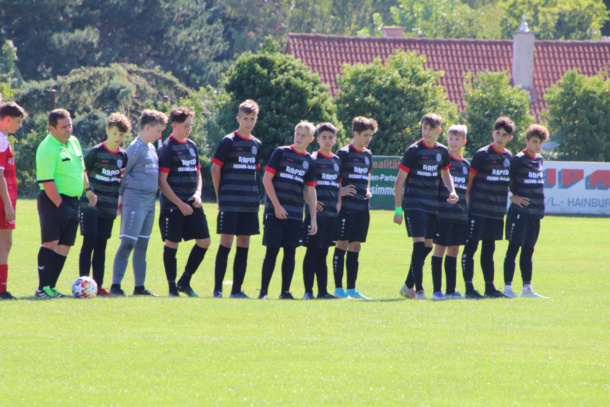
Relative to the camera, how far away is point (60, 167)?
859 centimetres

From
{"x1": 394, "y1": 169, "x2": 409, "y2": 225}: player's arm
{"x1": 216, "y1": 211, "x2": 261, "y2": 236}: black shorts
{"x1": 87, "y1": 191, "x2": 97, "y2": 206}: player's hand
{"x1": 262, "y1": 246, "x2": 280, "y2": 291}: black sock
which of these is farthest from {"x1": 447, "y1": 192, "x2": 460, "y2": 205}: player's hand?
{"x1": 87, "y1": 191, "x2": 97, "y2": 206}: player's hand

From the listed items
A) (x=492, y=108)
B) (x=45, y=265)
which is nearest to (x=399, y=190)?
(x=45, y=265)

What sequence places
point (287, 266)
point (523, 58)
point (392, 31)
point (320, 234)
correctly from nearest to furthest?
point (287, 266)
point (320, 234)
point (523, 58)
point (392, 31)

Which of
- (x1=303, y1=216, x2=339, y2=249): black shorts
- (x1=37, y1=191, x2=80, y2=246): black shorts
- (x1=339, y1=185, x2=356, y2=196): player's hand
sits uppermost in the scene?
(x1=339, y1=185, x2=356, y2=196): player's hand

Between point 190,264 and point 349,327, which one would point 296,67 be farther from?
point 349,327

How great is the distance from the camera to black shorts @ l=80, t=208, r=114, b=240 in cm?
892

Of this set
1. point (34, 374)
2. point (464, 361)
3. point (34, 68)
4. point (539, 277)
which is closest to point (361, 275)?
point (539, 277)

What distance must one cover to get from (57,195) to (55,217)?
230 mm

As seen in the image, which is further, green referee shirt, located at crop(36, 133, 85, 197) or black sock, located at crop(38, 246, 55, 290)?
black sock, located at crop(38, 246, 55, 290)

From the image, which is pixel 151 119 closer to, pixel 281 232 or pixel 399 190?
pixel 281 232

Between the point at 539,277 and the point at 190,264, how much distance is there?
536cm

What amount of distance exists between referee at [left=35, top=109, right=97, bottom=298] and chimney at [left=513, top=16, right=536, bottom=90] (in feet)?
132

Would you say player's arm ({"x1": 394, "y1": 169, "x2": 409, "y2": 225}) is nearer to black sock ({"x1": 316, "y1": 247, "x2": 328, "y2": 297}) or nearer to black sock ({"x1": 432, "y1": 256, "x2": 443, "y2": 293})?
black sock ({"x1": 432, "y1": 256, "x2": 443, "y2": 293})

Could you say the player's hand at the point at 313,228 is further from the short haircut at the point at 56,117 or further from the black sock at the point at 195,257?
the short haircut at the point at 56,117
